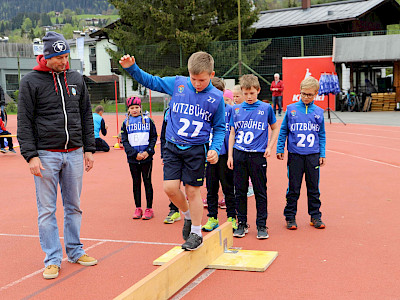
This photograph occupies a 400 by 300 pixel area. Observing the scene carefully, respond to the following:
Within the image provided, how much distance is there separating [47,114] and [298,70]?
22.4 meters

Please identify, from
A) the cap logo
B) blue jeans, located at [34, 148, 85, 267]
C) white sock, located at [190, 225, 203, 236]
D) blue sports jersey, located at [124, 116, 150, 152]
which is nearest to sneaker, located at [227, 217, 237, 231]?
white sock, located at [190, 225, 203, 236]

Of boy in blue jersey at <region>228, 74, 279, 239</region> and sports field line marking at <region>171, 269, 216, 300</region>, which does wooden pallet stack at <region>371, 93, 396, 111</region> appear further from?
sports field line marking at <region>171, 269, 216, 300</region>

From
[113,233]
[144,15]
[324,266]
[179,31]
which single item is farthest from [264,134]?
[144,15]

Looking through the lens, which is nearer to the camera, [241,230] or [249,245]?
[249,245]

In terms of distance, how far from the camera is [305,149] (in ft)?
21.4

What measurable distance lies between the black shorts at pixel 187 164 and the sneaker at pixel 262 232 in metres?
1.46

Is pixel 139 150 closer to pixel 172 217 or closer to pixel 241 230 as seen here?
pixel 172 217

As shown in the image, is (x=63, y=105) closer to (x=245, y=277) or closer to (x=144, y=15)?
(x=245, y=277)

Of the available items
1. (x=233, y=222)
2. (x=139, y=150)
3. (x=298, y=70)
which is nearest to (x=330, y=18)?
(x=298, y=70)

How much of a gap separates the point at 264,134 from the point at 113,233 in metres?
2.21

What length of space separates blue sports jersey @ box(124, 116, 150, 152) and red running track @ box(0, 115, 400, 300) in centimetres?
101

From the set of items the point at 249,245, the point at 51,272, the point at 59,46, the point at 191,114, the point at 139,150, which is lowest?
the point at 249,245

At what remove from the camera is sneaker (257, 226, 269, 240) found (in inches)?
241

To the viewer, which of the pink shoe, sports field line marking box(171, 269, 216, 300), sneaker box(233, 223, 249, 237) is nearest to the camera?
sports field line marking box(171, 269, 216, 300)
